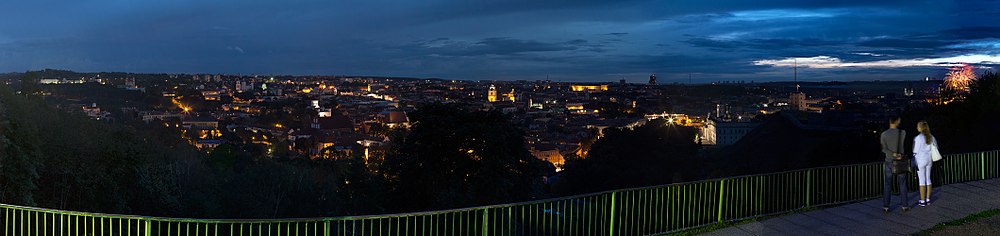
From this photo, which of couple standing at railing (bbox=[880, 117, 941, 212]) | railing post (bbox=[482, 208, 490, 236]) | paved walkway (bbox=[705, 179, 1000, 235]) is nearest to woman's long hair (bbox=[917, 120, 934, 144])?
couple standing at railing (bbox=[880, 117, 941, 212])

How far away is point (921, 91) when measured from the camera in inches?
3430

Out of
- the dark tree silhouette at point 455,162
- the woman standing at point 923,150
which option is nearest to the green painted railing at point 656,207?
the woman standing at point 923,150

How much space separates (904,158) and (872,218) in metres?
0.73

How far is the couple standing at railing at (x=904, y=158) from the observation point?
26.7 feet

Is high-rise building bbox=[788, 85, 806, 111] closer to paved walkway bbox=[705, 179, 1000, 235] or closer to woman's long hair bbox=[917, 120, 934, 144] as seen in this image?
paved walkway bbox=[705, 179, 1000, 235]

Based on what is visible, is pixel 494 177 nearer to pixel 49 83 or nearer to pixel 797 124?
pixel 797 124

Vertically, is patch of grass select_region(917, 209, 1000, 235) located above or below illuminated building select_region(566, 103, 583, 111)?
above

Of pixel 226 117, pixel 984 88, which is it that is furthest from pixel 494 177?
pixel 226 117

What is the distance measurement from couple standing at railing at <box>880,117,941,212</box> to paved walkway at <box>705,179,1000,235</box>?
0.19m

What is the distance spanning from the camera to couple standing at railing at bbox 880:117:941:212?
8.13 meters

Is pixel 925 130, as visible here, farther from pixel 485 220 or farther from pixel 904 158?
pixel 485 220

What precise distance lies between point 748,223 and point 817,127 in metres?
59.5

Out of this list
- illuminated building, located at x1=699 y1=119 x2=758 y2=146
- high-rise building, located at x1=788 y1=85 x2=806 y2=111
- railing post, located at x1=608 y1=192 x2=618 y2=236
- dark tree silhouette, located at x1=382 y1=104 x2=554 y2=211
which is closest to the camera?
railing post, located at x1=608 y1=192 x2=618 y2=236

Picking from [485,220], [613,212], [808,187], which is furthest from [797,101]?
[485,220]
